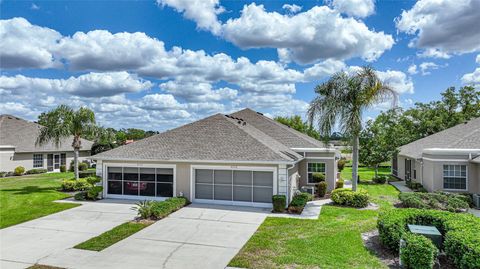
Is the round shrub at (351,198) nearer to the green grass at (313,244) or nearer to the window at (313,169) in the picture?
the green grass at (313,244)

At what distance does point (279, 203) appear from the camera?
15.9m

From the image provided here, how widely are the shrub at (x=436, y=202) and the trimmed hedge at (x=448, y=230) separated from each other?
5.04 meters

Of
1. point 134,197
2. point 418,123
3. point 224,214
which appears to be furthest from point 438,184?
point 418,123

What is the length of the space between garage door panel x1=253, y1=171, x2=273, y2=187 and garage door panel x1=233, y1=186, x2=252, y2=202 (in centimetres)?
56

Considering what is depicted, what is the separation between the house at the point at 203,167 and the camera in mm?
17219

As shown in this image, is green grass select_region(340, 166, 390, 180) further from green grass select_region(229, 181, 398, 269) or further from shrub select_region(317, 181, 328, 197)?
green grass select_region(229, 181, 398, 269)

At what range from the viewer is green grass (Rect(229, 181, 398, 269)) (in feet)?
31.1

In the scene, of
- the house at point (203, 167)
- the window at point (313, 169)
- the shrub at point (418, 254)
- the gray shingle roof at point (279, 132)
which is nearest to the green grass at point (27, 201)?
the house at point (203, 167)

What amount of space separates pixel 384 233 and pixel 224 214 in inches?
295

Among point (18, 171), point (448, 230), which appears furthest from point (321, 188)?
point (18, 171)

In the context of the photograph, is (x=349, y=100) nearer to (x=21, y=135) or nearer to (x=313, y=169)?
(x=313, y=169)

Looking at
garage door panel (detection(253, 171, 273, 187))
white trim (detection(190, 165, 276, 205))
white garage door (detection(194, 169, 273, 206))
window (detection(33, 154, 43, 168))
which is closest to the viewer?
white trim (detection(190, 165, 276, 205))

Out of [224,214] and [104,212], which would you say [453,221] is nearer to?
[224,214]

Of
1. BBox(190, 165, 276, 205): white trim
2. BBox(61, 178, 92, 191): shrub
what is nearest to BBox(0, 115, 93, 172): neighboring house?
BBox(61, 178, 92, 191): shrub
